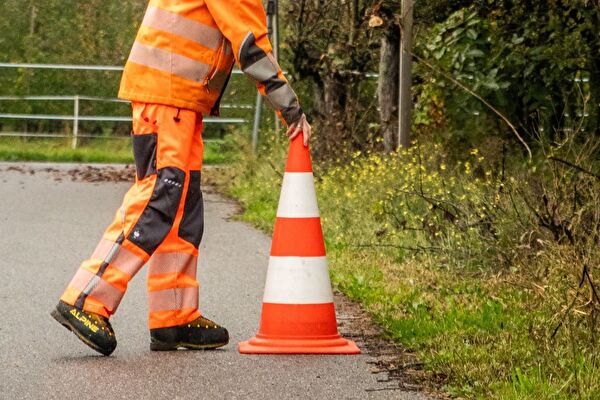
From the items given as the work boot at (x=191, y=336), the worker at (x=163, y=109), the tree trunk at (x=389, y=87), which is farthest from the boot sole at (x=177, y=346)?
the tree trunk at (x=389, y=87)

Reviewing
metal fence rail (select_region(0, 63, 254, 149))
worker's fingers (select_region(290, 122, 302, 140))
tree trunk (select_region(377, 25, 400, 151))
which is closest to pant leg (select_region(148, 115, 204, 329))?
worker's fingers (select_region(290, 122, 302, 140))

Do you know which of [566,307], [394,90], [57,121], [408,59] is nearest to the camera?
[566,307]

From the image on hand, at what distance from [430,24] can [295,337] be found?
293 inches

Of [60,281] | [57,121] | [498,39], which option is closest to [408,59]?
[498,39]

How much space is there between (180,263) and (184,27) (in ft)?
3.52

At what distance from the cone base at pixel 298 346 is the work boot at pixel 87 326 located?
667mm

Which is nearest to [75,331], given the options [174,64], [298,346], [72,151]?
[298,346]

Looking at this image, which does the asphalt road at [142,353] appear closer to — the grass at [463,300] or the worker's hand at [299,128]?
the grass at [463,300]

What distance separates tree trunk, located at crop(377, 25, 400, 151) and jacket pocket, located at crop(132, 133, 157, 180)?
7133 mm

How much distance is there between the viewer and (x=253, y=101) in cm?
2427

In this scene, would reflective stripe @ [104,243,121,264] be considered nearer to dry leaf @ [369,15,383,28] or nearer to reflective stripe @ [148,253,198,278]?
reflective stripe @ [148,253,198,278]

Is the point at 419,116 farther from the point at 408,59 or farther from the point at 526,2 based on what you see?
the point at 526,2

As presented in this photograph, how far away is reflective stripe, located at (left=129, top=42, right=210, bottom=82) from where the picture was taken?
6.68 meters

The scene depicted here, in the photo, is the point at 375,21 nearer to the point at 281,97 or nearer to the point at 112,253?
the point at 281,97
